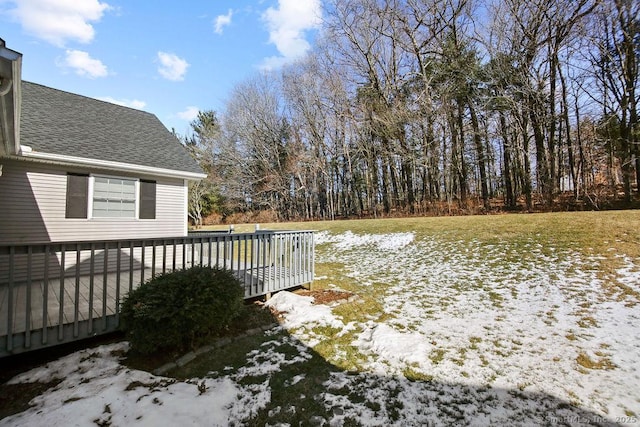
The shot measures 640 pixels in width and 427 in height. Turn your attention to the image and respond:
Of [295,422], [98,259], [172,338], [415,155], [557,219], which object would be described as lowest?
[295,422]

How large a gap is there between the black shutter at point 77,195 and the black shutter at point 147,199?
1195 millimetres

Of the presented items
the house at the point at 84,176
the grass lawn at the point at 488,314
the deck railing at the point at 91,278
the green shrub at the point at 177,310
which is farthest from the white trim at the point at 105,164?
the green shrub at the point at 177,310

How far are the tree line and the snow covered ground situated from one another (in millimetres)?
10465

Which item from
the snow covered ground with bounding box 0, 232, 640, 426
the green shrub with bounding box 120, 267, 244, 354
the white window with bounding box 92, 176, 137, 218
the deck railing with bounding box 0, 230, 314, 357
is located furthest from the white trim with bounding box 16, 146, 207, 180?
the snow covered ground with bounding box 0, 232, 640, 426

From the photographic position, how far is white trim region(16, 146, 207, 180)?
20.0 feet

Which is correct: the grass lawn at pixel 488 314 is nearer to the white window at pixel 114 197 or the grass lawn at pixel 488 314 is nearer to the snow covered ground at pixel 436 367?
the snow covered ground at pixel 436 367

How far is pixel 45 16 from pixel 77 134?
292cm

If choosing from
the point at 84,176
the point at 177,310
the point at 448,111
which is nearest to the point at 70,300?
the point at 177,310

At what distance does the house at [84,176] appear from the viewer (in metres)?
6.27

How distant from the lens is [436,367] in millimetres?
3074

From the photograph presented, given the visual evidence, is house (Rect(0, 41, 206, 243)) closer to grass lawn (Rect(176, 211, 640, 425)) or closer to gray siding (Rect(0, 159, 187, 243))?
gray siding (Rect(0, 159, 187, 243))

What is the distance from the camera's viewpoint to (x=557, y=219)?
942 centimetres

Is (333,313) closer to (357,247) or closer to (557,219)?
(357,247)

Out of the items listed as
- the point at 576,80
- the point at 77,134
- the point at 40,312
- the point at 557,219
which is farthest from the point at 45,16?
the point at 576,80
